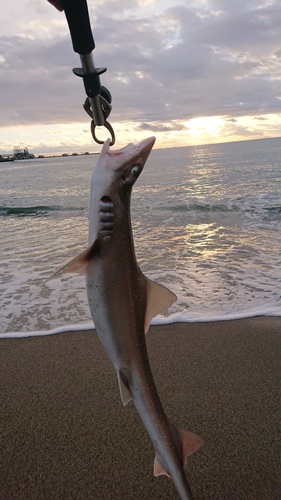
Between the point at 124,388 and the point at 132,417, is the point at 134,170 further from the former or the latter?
the point at 132,417

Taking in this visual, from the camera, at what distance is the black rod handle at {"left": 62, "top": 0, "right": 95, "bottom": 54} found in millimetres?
1916

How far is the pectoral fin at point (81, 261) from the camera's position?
1.82 m

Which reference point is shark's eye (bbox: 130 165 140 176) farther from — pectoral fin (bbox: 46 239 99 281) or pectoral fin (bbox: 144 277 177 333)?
pectoral fin (bbox: 144 277 177 333)

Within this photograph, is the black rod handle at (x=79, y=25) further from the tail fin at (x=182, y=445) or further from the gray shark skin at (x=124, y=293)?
the tail fin at (x=182, y=445)

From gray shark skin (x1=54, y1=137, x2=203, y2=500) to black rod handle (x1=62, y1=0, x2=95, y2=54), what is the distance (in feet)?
1.67

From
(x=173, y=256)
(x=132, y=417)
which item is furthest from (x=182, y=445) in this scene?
(x=173, y=256)

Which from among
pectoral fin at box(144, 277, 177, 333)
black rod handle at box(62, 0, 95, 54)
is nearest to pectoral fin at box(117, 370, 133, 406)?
pectoral fin at box(144, 277, 177, 333)

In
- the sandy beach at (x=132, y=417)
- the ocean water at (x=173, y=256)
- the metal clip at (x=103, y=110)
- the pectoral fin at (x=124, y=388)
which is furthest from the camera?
the ocean water at (x=173, y=256)

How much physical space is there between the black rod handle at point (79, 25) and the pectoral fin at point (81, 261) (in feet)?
3.27

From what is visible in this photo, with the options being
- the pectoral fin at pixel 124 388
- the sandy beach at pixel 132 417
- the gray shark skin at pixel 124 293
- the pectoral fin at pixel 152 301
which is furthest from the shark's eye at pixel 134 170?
the sandy beach at pixel 132 417

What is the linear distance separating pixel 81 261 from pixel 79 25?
1.17 metres

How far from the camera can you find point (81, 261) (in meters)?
1.86

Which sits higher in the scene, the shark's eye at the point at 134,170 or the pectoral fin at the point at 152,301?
the shark's eye at the point at 134,170

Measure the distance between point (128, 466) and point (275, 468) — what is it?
1.12m
